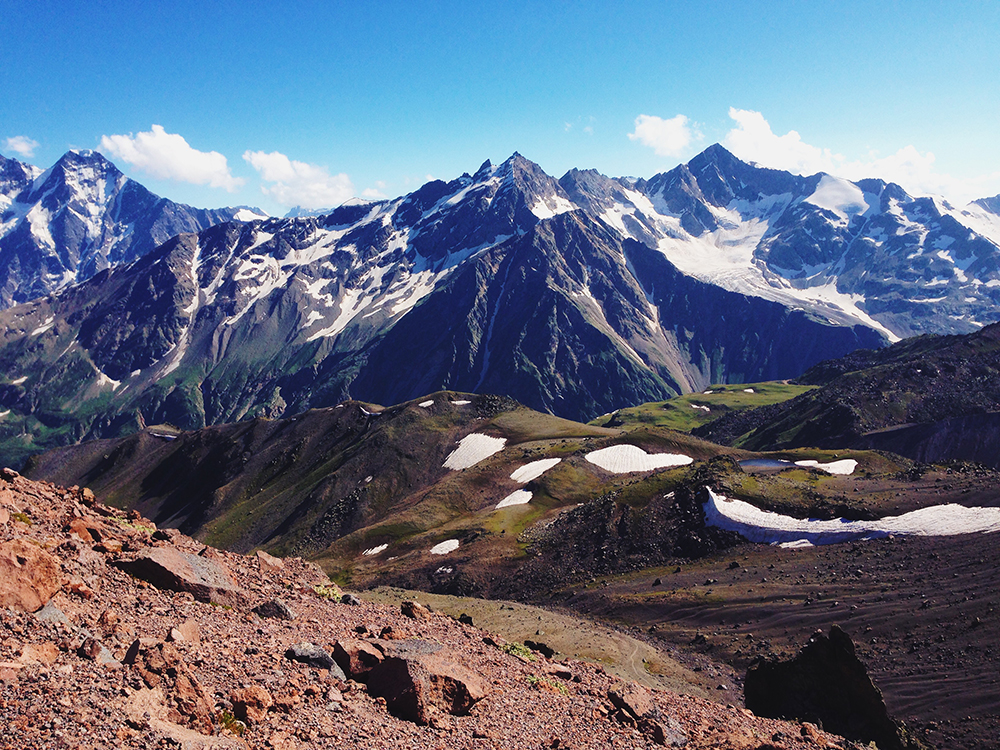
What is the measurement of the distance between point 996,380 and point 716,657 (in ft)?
545

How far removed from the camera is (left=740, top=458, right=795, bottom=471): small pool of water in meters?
108

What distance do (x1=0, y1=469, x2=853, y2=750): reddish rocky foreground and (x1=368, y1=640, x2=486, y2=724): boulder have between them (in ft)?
0.15

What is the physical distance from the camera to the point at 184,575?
69.9 ft

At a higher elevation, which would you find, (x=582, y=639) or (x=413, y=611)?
(x=413, y=611)

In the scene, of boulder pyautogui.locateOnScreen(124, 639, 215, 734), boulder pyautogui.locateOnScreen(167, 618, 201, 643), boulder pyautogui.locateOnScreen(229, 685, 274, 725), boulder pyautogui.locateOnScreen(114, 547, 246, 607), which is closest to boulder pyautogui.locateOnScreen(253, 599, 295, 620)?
boulder pyautogui.locateOnScreen(114, 547, 246, 607)

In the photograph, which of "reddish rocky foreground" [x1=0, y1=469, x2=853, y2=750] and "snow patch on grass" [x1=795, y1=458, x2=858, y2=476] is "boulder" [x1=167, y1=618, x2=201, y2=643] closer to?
"reddish rocky foreground" [x1=0, y1=469, x2=853, y2=750]

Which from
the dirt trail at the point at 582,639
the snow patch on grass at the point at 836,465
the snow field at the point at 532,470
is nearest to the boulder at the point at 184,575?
the dirt trail at the point at 582,639

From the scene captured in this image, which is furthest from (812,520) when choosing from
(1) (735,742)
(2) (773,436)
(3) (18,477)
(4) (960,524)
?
(2) (773,436)

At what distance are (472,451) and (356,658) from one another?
359 ft

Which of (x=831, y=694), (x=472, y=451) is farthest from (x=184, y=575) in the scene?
(x=472, y=451)

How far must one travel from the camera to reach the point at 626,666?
45.3 m

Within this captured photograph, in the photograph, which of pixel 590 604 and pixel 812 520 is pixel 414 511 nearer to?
pixel 590 604

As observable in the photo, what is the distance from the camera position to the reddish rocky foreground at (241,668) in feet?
45.1

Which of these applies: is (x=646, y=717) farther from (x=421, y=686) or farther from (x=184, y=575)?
(x=184, y=575)
